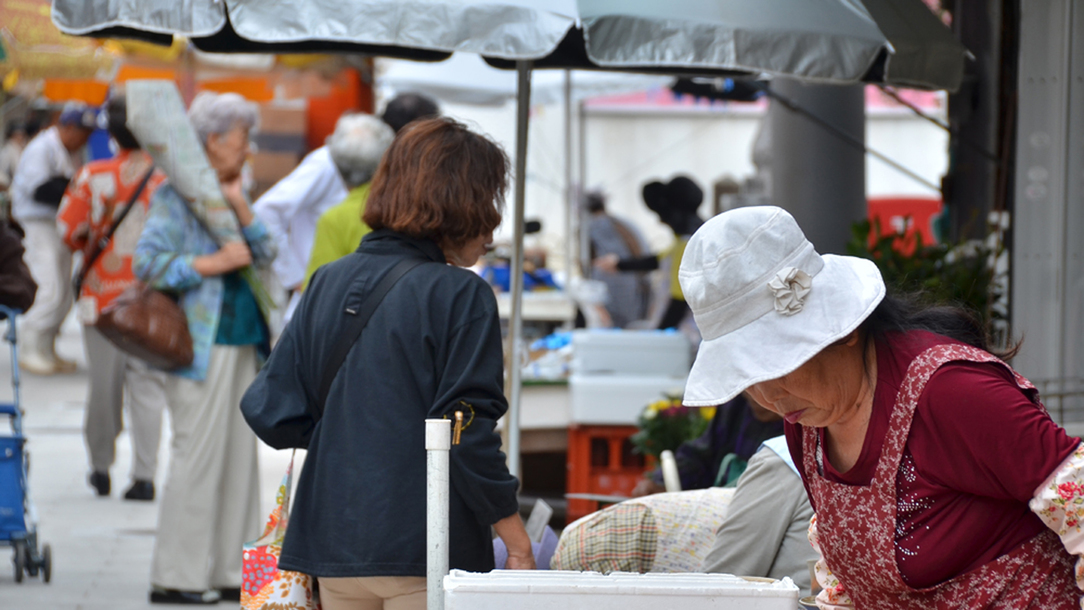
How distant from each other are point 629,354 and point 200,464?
6.63ft

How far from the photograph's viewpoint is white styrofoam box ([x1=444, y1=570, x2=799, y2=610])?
1.59m

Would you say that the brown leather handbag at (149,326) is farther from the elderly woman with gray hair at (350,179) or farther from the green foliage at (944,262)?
the green foliage at (944,262)

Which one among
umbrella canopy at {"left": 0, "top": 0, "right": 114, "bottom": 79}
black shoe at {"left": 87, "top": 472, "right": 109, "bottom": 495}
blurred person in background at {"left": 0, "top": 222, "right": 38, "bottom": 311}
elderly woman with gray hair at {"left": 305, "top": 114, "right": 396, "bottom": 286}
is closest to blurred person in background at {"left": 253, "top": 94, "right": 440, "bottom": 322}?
elderly woman with gray hair at {"left": 305, "top": 114, "right": 396, "bottom": 286}

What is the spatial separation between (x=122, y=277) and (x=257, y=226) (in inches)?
55.2

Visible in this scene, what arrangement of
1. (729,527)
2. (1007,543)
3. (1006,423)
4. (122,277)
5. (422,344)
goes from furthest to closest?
(122,277)
(729,527)
(422,344)
(1007,543)
(1006,423)

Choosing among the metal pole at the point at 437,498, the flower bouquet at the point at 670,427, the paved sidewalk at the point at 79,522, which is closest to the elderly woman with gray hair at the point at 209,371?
the paved sidewalk at the point at 79,522

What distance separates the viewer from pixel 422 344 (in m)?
2.36

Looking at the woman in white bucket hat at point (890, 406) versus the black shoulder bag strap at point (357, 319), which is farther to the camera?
the black shoulder bag strap at point (357, 319)

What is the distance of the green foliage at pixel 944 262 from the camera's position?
458cm

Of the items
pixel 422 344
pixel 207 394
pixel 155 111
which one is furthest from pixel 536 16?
pixel 207 394

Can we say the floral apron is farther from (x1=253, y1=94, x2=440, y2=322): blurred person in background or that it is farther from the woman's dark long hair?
(x1=253, y1=94, x2=440, y2=322): blurred person in background

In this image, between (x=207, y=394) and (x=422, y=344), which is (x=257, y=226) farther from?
(x=422, y=344)

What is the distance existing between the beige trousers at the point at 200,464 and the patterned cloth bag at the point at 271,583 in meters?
1.82

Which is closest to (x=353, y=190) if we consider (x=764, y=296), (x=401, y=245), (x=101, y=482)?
(x=401, y=245)
